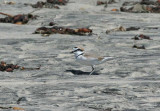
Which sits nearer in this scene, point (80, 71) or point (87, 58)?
point (87, 58)

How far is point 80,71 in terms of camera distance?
11.2m

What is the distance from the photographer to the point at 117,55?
12.6 meters

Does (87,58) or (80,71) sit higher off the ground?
(87,58)

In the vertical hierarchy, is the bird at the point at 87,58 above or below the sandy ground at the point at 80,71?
above

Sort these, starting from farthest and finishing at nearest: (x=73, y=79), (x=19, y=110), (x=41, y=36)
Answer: (x=41, y=36), (x=73, y=79), (x=19, y=110)

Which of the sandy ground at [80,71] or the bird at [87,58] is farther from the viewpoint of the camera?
the bird at [87,58]

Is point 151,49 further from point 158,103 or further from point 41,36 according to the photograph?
point 158,103

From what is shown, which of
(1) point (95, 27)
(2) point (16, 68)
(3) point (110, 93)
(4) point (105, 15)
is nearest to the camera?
(3) point (110, 93)

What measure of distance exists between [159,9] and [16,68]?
10.4m

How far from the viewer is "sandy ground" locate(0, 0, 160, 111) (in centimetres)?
874

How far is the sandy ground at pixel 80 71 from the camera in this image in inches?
344

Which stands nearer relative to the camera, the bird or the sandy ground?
the sandy ground

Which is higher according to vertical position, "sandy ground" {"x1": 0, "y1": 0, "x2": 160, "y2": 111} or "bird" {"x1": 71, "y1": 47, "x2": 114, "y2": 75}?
"bird" {"x1": 71, "y1": 47, "x2": 114, "y2": 75}

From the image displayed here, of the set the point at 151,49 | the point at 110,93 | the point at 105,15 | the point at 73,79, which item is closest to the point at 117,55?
the point at 151,49
